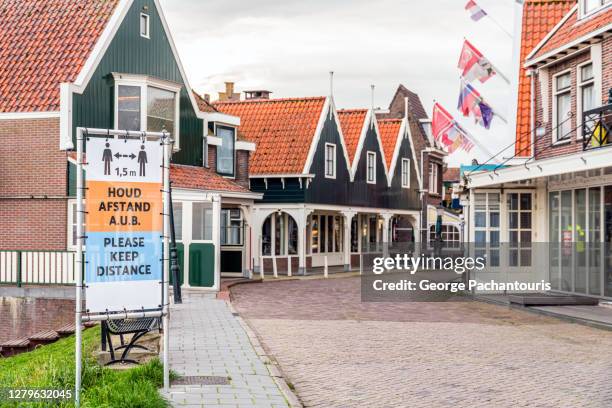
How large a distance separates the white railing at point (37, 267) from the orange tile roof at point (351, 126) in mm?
18530

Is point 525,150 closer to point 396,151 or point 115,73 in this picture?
point 115,73

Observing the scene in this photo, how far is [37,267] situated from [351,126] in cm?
2047

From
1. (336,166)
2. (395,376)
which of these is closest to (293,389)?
(395,376)

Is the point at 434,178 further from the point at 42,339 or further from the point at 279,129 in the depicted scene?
the point at 42,339

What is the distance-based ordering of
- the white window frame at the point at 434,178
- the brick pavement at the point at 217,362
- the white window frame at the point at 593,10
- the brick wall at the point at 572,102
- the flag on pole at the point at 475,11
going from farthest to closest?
1. the white window frame at the point at 434,178
2. the flag on pole at the point at 475,11
3. the white window frame at the point at 593,10
4. the brick wall at the point at 572,102
5. the brick pavement at the point at 217,362

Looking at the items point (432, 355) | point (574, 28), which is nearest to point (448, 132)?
point (574, 28)

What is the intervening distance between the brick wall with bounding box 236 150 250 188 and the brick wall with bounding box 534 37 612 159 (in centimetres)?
1155

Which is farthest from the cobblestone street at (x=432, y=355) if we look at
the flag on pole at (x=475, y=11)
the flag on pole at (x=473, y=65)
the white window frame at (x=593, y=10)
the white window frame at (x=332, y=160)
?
the white window frame at (x=332, y=160)

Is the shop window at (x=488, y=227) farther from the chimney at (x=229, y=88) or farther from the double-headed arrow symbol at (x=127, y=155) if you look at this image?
the chimney at (x=229, y=88)

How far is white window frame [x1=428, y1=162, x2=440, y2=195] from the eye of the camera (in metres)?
53.1

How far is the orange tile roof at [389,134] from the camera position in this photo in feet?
142

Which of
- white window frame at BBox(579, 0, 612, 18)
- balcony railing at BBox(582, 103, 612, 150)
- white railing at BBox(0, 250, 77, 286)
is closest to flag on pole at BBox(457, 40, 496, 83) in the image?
white window frame at BBox(579, 0, 612, 18)

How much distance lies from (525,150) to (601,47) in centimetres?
470

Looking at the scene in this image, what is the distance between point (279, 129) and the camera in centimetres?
3525
